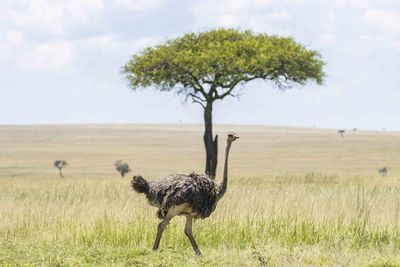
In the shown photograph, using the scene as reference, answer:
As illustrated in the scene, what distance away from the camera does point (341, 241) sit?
544 inches

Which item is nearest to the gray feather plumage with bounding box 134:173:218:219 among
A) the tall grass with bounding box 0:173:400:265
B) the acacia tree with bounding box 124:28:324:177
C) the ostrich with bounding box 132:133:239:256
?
the ostrich with bounding box 132:133:239:256

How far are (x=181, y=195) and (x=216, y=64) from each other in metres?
24.7

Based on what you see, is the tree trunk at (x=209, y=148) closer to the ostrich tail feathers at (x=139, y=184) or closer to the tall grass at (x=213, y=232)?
the tall grass at (x=213, y=232)

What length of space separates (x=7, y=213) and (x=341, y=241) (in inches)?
281

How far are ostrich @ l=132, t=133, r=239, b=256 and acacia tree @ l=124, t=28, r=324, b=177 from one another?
23072 millimetres

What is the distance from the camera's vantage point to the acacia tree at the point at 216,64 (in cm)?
3594

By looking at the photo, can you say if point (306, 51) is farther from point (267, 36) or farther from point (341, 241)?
point (341, 241)

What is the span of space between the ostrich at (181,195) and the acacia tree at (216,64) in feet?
75.7

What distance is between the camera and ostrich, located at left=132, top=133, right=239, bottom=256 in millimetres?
11875

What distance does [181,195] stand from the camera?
38.8ft

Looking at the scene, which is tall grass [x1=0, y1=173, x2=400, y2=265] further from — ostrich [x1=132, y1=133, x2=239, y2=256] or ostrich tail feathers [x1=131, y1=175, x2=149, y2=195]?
ostrich tail feathers [x1=131, y1=175, x2=149, y2=195]

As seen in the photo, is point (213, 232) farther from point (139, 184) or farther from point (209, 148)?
point (209, 148)

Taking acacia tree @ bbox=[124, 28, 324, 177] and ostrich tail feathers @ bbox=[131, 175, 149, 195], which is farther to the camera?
acacia tree @ bbox=[124, 28, 324, 177]

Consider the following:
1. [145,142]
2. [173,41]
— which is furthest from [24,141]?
[173,41]
